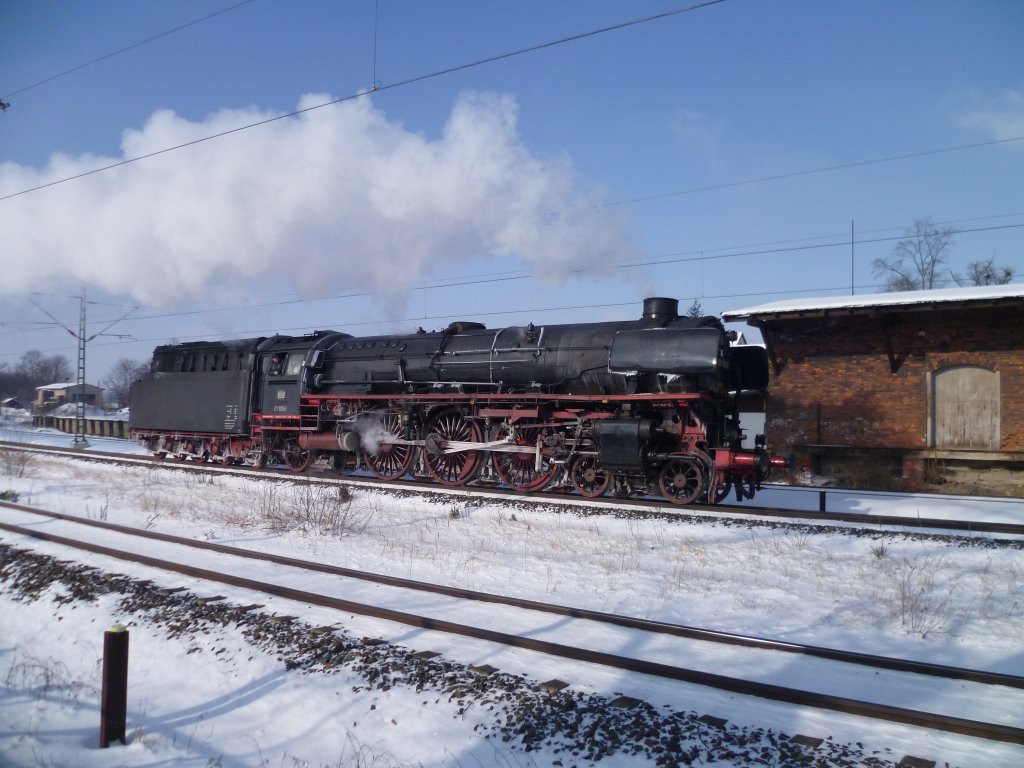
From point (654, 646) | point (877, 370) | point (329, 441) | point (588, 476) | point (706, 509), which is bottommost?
point (654, 646)

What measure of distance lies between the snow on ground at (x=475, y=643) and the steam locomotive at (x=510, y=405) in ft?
6.22

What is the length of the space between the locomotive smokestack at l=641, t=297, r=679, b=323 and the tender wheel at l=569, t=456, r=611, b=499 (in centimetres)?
281

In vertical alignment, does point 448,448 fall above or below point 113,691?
above

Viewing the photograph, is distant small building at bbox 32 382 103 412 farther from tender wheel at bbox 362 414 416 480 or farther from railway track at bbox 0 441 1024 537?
railway track at bbox 0 441 1024 537

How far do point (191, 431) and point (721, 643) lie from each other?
18822 mm

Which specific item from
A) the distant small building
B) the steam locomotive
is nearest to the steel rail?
the steam locomotive

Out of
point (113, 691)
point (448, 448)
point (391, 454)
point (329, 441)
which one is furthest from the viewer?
point (329, 441)

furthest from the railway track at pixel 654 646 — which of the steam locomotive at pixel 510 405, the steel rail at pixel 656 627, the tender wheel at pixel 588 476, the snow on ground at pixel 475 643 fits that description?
the tender wheel at pixel 588 476

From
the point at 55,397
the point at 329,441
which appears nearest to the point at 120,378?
the point at 55,397

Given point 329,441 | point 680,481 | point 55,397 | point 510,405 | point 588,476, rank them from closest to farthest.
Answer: point 680,481
point 588,476
point 510,405
point 329,441
point 55,397

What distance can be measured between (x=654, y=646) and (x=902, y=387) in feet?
49.0

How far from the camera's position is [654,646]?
5504mm

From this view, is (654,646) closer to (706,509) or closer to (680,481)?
(706,509)

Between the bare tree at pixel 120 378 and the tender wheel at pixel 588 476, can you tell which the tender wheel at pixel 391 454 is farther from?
the bare tree at pixel 120 378
